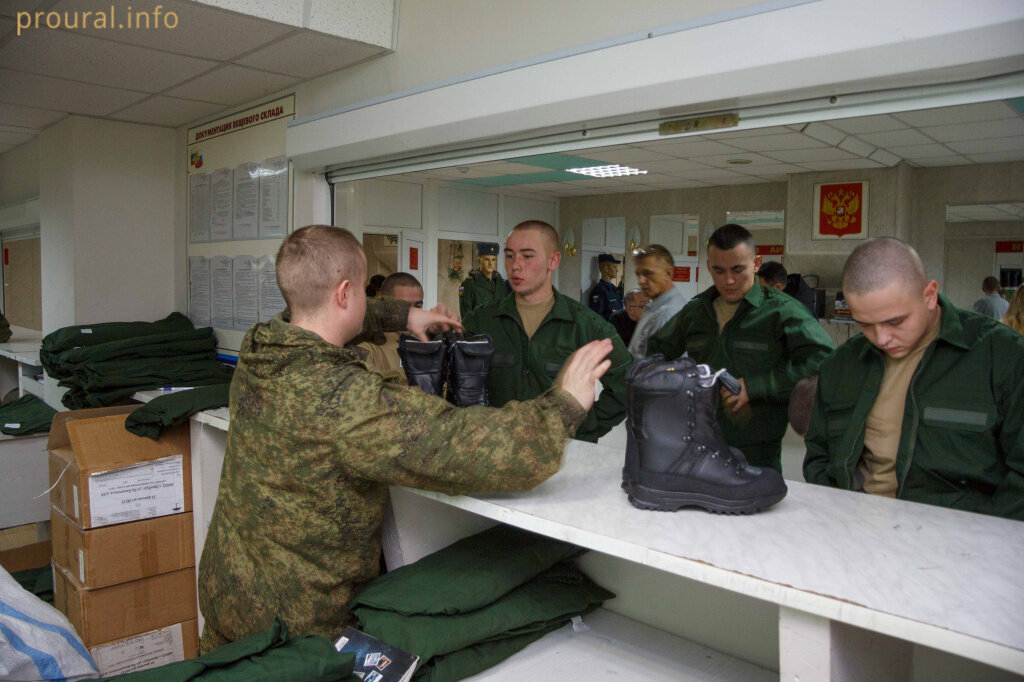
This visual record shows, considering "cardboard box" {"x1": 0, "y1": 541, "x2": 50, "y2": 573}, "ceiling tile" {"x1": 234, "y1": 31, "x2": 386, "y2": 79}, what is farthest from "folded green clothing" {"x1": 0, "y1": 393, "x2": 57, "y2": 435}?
"ceiling tile" {"x1": 234, "y1": 31, "x2": 386, "y2": 79}

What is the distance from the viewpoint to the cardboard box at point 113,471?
2885 mm

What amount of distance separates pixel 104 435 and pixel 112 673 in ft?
3.19

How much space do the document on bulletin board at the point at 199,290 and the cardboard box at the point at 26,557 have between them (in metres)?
1.58

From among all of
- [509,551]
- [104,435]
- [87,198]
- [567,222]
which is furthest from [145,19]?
[567,222]

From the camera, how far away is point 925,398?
1.79 meters

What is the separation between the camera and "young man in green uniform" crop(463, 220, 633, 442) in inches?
116

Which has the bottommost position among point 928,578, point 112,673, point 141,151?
point 112,673

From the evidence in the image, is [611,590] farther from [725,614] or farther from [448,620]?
[448,620]

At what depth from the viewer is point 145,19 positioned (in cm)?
286

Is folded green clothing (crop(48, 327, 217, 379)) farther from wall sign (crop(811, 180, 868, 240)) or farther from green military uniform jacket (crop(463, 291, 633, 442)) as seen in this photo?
wall sign (crop(811, 180, 868, 240))

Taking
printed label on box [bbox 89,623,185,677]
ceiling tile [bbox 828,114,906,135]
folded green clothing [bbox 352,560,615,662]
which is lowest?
printed label on box [bbox 89,623,185,677]

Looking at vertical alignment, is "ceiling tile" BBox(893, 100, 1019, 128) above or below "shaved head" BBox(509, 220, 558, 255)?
above

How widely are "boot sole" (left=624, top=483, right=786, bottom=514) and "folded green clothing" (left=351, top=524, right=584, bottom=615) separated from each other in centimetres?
46

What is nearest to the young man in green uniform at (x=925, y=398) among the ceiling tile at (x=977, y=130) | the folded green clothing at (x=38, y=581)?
the folded green clothing at (x=38, y=581)
